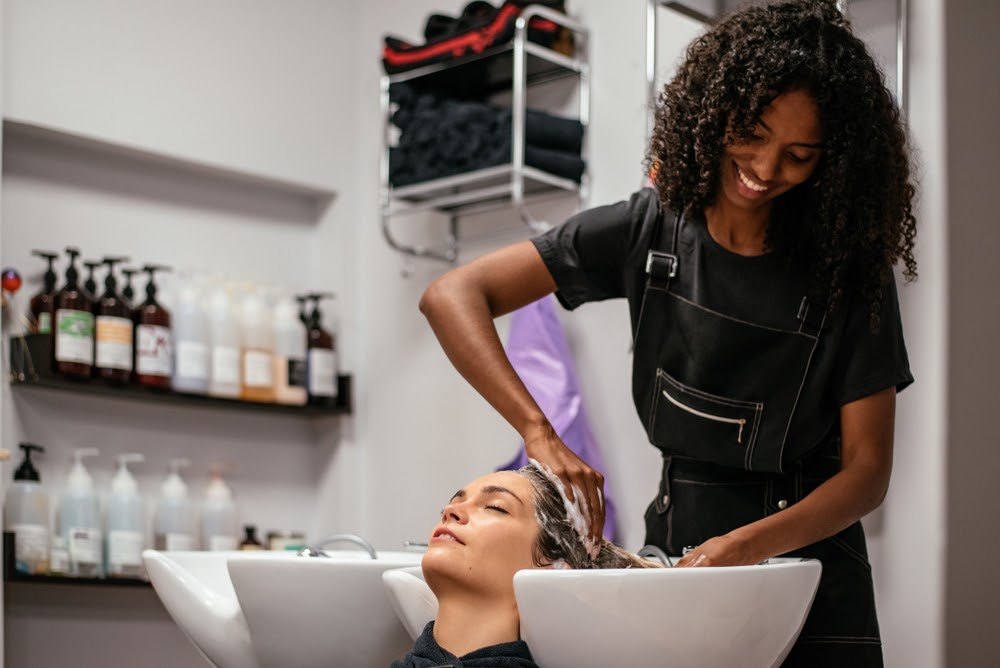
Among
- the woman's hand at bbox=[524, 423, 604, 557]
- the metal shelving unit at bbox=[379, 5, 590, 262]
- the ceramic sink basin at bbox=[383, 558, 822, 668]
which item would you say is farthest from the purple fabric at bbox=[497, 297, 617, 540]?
the ceramic sink basin at bbox=[383, 558, 822, 668]

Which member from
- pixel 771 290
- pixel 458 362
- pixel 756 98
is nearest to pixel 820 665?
pixel 771 290

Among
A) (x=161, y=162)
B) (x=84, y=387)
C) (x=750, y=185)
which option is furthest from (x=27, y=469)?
(x=750, y=185)

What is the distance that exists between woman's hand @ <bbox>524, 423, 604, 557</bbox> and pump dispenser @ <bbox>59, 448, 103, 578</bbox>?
1620 millimetres

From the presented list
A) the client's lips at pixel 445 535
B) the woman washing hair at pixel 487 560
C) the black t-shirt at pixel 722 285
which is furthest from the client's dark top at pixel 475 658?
the black t-shirt at pixel 722 285

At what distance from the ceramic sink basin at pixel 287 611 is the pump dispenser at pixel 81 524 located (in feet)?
3.79

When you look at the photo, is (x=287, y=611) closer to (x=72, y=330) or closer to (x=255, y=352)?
(x=72, y=330)

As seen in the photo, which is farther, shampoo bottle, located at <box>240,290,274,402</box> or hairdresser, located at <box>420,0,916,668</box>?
shampoo bottle, located at <box>240,290,274,402</box>

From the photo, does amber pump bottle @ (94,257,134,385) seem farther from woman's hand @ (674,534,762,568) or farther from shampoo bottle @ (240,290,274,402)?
woman's hand @ (674,534,762,568)

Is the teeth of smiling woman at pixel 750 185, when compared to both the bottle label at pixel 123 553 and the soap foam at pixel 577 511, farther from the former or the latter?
the bottle label at pixel 123 553

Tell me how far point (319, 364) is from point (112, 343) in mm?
627

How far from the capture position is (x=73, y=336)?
9.10ft

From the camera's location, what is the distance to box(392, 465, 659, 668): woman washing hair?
1398mm

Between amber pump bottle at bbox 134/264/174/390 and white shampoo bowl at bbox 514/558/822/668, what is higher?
amber pump bottle at bbox 134/264/174/390

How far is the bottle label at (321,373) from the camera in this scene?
3291 millimetres
